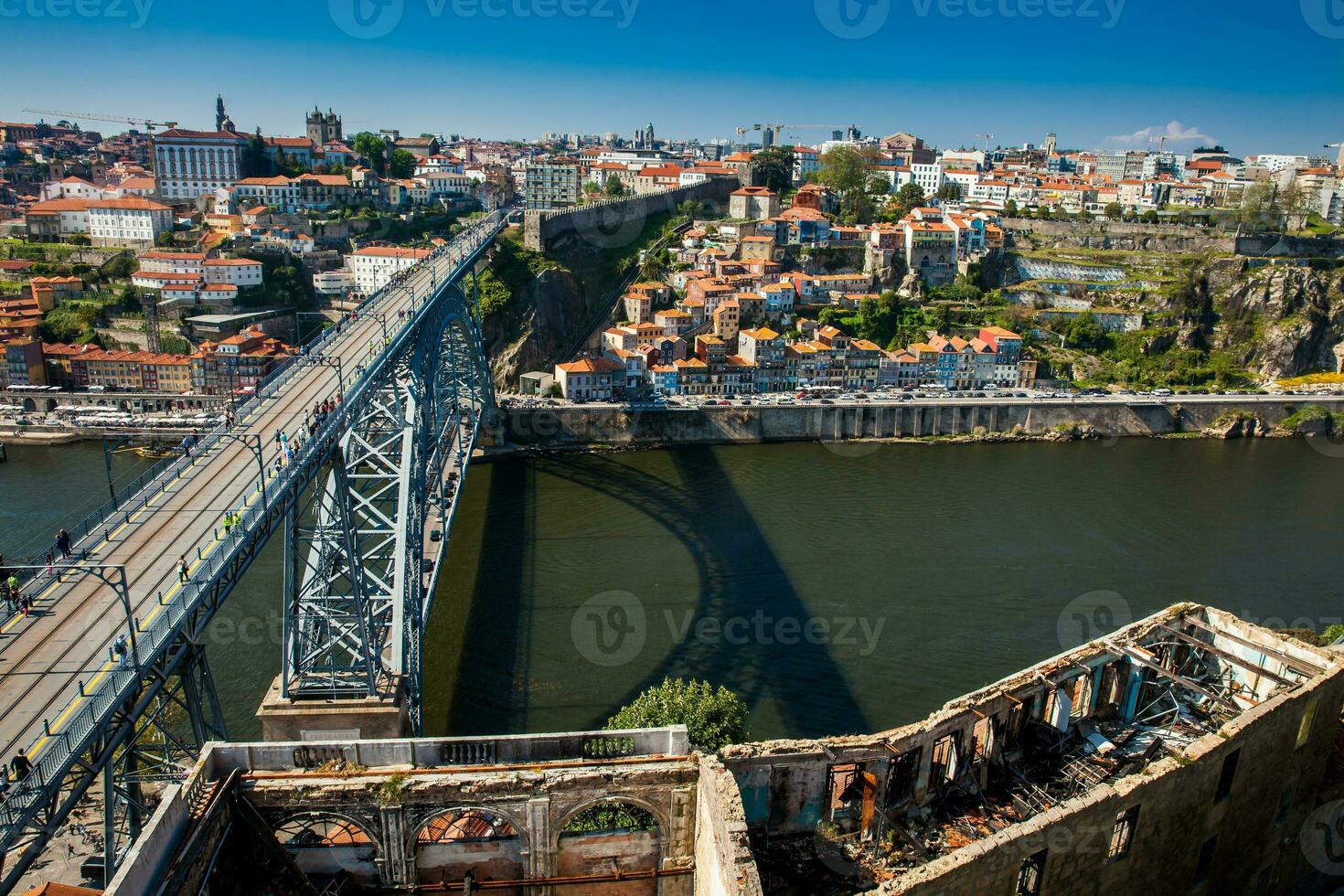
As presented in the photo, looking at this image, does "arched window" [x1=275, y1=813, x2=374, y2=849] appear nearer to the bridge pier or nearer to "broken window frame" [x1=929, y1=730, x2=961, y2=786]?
"broken window frame" [x1=929, y1=730, x2=961, y2=786]

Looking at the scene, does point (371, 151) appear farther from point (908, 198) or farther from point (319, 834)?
point (319, 834)

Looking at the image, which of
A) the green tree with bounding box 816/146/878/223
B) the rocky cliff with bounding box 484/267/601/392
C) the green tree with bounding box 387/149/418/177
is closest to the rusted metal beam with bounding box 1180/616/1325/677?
the rocky cliff with bounding box 484/267/601/392

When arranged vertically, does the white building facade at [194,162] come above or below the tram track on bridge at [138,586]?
Result: above

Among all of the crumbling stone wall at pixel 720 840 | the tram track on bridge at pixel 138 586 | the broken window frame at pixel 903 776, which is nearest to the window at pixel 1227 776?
the broken window frame at pixel 903 776

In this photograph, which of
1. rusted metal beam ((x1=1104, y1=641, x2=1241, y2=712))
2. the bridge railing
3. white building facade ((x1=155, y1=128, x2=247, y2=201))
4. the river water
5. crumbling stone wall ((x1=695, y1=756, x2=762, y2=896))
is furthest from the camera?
white building facade ((x1=155, y1=128, x2=247, y2=201))

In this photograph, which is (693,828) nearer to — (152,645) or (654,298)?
(152,645)

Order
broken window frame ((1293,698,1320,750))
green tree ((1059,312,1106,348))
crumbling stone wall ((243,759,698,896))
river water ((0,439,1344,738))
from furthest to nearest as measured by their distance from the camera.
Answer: green tree ((1059,312,1106,348)) → river water ((0,439,1344,738)) → broken window frame ((1293,698,1320,750)) → crumbling stone wall ((243,759,698,896))

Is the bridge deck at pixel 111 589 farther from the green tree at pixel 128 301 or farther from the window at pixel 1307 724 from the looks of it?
the green tree at pixel 128 301
